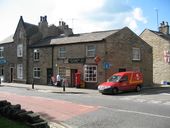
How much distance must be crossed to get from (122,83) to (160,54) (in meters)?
19.6

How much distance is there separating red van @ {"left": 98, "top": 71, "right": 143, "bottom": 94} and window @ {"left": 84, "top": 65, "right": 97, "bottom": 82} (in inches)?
181

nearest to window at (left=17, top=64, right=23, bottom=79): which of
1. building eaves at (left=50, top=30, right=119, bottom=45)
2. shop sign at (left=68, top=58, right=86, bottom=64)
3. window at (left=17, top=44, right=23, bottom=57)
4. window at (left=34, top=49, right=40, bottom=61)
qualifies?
window at (left=17, top=44, right=23, bottom=57)

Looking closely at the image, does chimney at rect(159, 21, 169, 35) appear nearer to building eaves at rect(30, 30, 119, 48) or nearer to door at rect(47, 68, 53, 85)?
building eaves at rect(30, 30, 119, 48)

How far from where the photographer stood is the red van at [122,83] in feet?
86.9

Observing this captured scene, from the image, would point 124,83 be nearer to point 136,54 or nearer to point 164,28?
point 136,54

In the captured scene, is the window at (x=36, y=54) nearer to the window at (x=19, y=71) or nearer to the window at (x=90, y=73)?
the window at (x=19, y=71)

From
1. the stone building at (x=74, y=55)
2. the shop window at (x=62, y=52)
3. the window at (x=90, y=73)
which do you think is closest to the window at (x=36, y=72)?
the stone building at (x=74, y=55)

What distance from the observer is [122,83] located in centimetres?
2728

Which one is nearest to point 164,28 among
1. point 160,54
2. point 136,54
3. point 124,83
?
point 160,54

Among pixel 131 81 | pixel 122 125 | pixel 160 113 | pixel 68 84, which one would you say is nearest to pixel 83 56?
pixel 68 84

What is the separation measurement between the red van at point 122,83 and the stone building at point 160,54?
1544 centimetres

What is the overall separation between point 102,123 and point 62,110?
13.7 feet

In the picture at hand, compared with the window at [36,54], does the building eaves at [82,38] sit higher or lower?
higher

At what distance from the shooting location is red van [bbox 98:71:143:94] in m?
26.5
